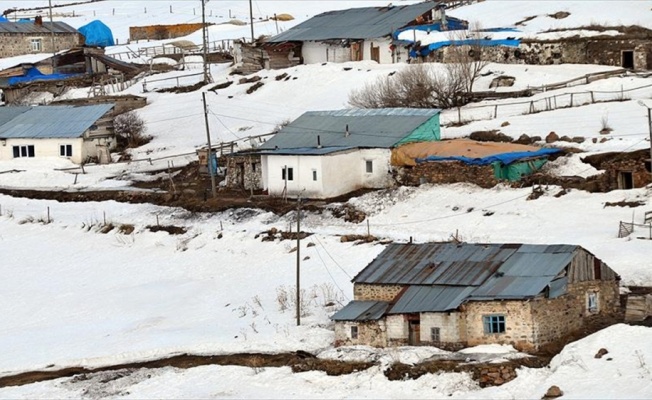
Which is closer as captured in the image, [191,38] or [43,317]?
[43,317]

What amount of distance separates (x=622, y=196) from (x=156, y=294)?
14696 mm

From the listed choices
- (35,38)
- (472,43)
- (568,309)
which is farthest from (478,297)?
(35,38)

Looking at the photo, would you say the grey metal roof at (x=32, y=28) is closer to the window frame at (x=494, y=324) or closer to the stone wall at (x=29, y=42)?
the stone wall at (x=29, y=42)

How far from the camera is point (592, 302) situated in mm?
38156

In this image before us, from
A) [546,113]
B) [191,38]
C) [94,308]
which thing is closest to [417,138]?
[546,113]

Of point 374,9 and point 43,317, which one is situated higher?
point 374,9

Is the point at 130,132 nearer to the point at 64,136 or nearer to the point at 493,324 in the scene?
→ the point at 64,136

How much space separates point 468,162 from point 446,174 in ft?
3.40

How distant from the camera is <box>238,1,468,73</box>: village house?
243 feet

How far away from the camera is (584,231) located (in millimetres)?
46219

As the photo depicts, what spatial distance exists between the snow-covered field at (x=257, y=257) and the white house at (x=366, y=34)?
215cm

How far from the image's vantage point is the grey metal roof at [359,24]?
75.1 metres

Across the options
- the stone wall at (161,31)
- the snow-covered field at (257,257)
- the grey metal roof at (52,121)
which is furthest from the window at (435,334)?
the stone wall at (161,31)

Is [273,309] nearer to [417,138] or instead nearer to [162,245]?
[162,245]
